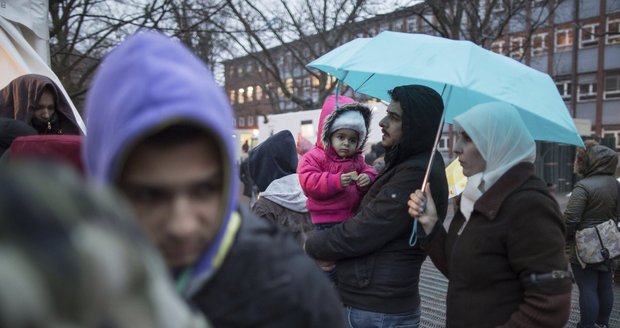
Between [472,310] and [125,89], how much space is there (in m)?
1.81

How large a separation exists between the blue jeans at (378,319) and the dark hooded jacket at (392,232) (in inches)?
1.1

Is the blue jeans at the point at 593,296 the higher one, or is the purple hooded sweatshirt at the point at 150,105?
the purple hooded sweatshirt at the point at 150,105

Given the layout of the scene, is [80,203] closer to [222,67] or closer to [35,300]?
[35,300]

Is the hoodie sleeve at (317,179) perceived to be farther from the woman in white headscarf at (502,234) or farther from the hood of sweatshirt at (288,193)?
the woman in white headscarf at (502,234)

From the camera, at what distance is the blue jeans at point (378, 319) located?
227 cm

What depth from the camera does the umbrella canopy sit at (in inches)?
81.0

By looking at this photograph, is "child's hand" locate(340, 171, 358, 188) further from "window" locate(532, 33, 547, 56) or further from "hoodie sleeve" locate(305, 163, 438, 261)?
"window" locate(532, 33, 547, 56)

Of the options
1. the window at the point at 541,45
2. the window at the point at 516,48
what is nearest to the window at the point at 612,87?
the window at the point at 541,45

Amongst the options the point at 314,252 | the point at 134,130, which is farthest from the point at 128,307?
the point at 314,252

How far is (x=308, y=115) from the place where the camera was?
14.2 m

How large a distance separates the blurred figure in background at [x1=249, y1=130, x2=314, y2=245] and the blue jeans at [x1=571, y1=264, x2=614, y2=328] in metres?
3.11

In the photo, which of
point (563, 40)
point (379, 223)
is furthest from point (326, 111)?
point (563, 40)

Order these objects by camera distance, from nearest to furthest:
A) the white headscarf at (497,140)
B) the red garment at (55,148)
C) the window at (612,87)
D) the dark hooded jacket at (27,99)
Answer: the red garment at (55,148), the white headscarf at (497,140), the dark hooded jacket at (27,99), the window at (612,87)

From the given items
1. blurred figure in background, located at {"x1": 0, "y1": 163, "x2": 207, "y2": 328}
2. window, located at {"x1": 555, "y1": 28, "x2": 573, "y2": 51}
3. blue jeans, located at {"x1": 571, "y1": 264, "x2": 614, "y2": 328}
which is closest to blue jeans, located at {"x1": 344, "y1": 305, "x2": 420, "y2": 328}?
blurred figure in background, located at {"x1": 0, "y1": 163, "x2": 207, "y2": 328}
